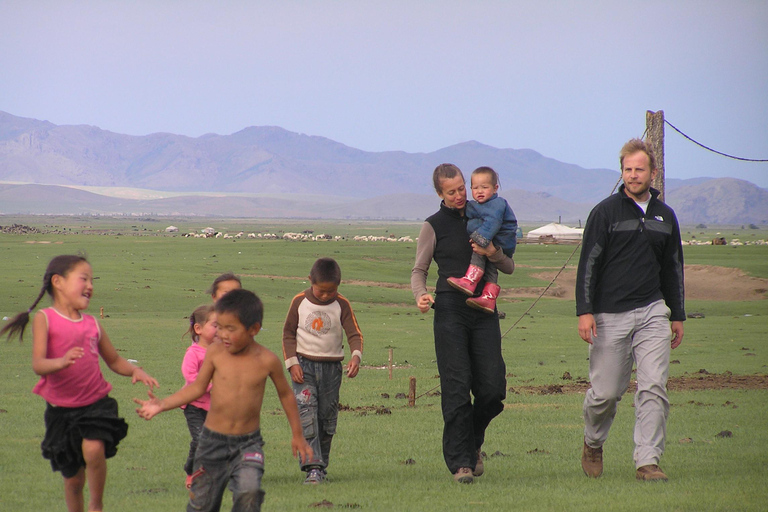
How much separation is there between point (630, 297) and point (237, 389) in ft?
11.3

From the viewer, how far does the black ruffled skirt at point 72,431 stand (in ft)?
18.6

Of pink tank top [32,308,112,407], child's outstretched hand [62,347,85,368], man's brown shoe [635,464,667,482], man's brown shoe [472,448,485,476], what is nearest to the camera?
child's outstretched hand [62,347,85,368]

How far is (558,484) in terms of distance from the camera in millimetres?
7293

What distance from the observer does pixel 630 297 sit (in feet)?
24.2

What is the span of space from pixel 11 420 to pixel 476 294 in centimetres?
581

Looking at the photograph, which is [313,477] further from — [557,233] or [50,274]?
[557,233]

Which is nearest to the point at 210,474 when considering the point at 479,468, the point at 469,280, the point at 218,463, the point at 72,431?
the point at 218,463

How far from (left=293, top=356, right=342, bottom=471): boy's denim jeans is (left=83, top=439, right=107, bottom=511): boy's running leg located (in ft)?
6.65

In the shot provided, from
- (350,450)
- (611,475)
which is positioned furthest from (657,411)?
(350,450)

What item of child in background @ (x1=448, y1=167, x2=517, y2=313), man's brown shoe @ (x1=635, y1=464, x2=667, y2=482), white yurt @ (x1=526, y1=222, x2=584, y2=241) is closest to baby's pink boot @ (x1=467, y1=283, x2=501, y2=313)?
child in background @ (x1=448, y1=167, x2=517, y2=313)

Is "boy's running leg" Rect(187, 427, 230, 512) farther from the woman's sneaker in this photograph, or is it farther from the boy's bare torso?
the woman's sneaker

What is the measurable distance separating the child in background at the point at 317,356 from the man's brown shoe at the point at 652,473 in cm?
238

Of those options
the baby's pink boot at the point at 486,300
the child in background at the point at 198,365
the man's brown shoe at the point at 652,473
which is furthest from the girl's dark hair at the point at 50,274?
the man's brown shoe at the point at 652,473

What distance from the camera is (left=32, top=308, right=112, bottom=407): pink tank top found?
18.6 feet
